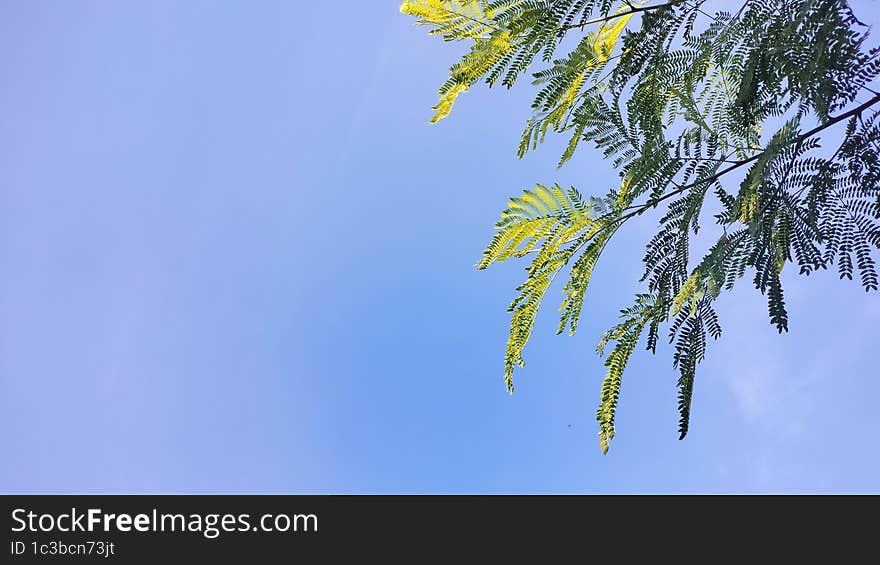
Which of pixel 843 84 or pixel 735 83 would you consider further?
pixel 735 83

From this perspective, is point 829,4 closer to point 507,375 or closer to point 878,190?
point 878,190

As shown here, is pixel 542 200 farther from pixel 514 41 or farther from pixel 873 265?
pixel 873 265

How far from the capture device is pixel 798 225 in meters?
2.60

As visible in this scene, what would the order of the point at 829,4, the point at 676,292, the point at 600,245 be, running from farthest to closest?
1. the point at 600,245
2. the point at 676,292
3. the point at 829,4

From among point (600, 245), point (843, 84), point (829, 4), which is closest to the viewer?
point (829, 4)

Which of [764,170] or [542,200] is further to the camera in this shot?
[542,200]

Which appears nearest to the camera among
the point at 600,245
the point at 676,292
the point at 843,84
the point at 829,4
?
the point at 829,4

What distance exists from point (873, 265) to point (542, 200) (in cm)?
137

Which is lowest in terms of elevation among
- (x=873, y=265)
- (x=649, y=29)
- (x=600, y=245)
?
(x=873, y=265)

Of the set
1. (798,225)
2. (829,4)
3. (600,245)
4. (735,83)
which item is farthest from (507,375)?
(829,4)

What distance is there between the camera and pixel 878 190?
252 centimetres

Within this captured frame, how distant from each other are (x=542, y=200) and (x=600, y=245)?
0.35 meters
